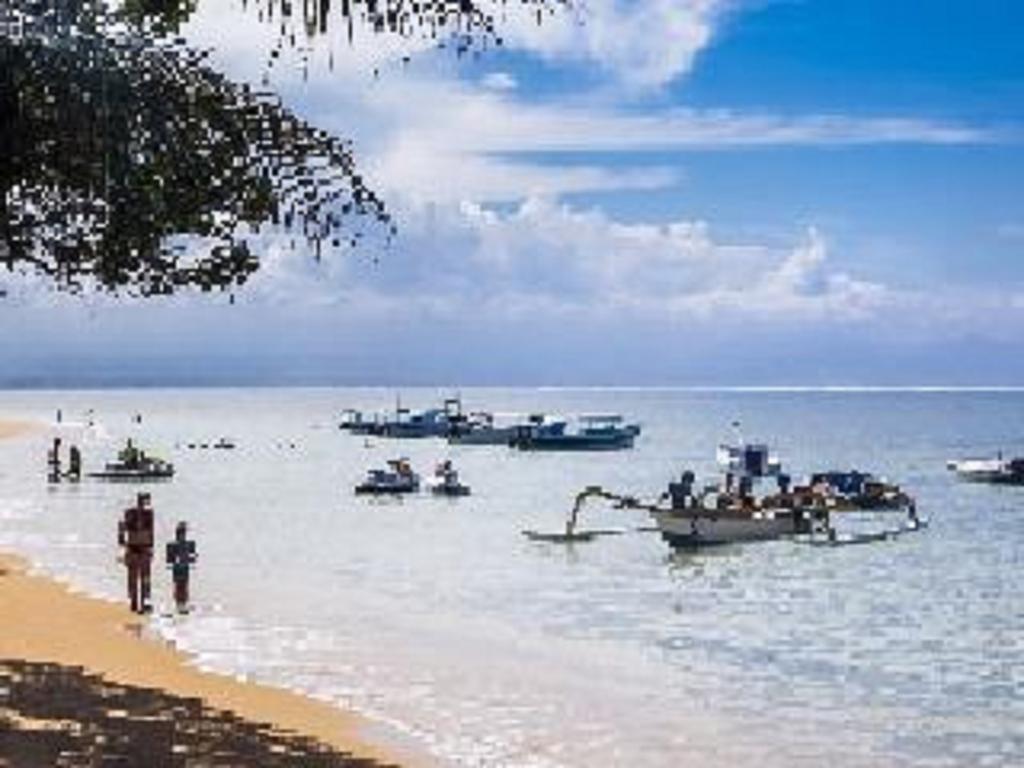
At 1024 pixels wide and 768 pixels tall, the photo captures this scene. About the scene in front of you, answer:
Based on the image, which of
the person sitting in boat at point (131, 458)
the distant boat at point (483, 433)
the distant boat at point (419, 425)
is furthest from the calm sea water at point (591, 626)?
the distant boat at point (419, 425)

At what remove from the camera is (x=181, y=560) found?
3078 cm

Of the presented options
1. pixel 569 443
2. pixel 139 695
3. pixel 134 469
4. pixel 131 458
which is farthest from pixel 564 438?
pixel 139 695

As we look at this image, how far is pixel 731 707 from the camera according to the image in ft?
79.5

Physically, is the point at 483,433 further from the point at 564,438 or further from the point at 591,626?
the point at 591,626

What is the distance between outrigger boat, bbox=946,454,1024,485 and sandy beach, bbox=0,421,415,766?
79.8m

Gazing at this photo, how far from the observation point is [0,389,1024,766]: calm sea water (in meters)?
21.9

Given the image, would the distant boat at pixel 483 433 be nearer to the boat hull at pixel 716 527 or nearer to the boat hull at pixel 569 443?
the boat hull at pixel 569 443

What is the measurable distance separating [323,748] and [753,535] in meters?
38.8

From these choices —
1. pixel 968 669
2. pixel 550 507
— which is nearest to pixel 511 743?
pixel 968 669

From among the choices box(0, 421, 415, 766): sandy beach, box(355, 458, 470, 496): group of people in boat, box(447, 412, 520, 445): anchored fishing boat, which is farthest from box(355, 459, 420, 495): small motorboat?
box(447, 412, 520, 445): anchored fishing boat

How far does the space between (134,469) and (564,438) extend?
5934 centimetres

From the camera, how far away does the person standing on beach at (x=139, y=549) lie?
28719 mm

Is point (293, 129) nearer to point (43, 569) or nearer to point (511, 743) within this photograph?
point (511, 743)

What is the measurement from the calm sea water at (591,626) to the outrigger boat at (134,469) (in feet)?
15.6
